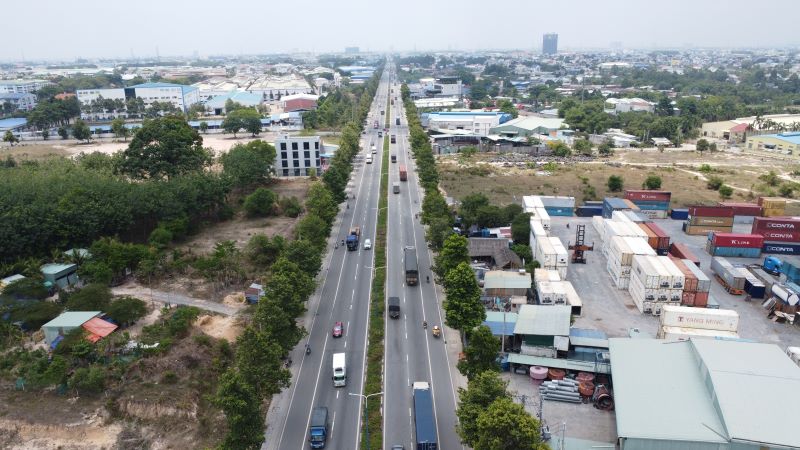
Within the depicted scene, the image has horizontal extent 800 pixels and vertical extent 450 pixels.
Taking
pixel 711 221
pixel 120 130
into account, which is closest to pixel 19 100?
pixel 120 130

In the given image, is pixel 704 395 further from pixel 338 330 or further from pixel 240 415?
pixel 240 415

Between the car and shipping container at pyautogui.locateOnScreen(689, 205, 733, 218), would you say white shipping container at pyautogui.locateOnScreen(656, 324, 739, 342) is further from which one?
shipping container at pyautogui.locateOnScreen(689, 205, 733, 218)

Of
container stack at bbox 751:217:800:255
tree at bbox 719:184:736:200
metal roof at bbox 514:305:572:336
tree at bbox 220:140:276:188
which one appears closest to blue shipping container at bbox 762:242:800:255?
container stack at bbox 751:217:800:255

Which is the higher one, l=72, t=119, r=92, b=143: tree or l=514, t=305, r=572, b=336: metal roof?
l=72, t=119, r=92, b=143: tree

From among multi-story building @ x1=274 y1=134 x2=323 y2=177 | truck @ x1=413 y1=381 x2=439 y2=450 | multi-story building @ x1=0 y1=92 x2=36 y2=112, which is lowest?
truck @ x1=413 y1=381 x2=439 y2=450

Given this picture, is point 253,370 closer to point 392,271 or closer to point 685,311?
point 392,271

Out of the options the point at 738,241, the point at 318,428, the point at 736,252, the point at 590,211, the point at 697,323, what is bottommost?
the point at 318,428

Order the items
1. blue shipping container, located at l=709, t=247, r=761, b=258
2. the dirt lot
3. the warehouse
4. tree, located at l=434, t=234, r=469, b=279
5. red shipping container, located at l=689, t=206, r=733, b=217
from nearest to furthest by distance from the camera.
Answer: the warehouse, tree, located at l=434, t=234, r=469, b=279, blue shipping container, located at l=709, t=247, r=761, b=258, red shipping container, located at l=689, t=206, r=733, b=217, the dirt lot
